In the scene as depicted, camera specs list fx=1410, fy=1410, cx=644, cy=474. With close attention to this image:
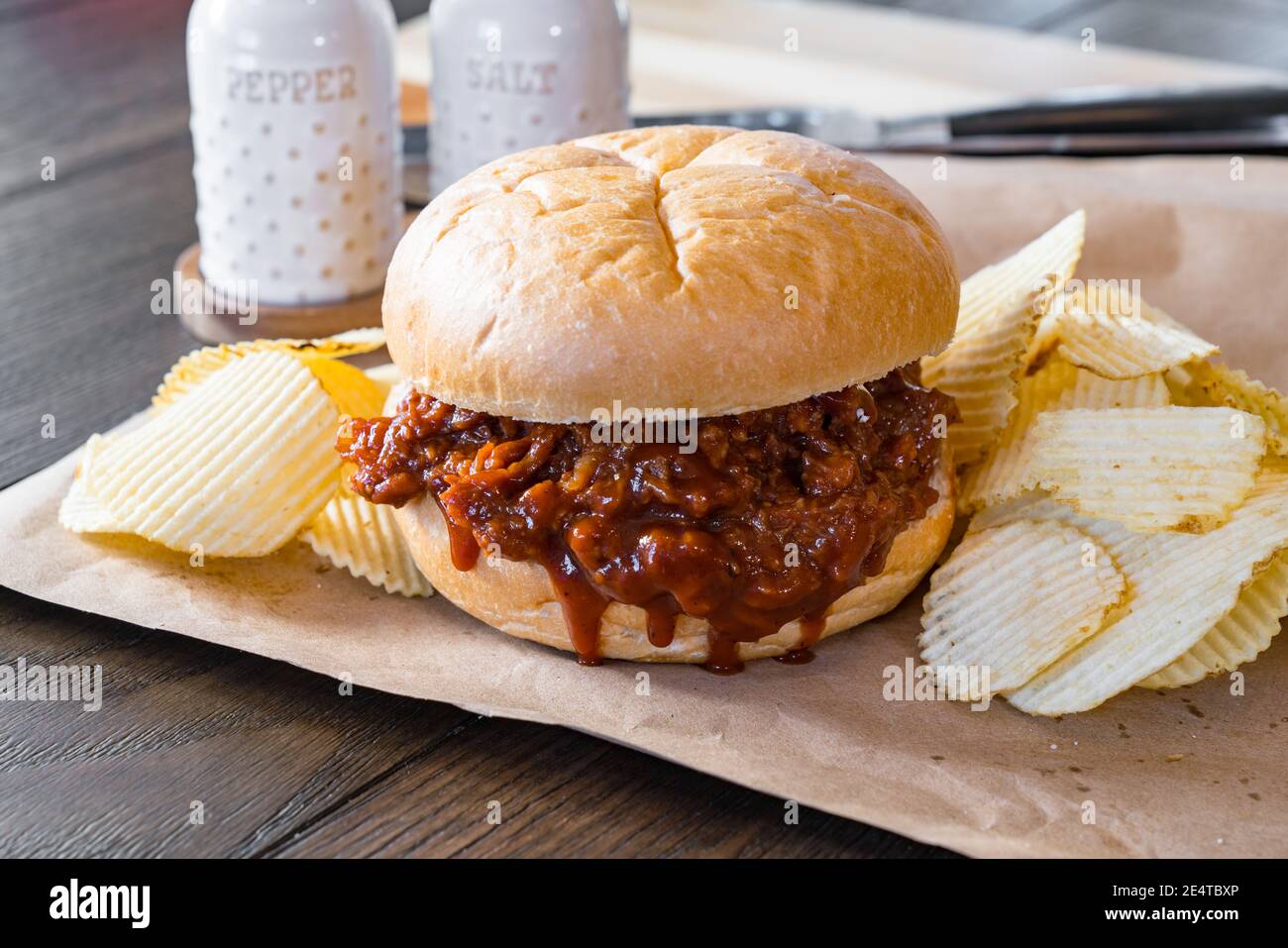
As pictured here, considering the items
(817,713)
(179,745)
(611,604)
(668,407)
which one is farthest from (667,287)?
(179,745)

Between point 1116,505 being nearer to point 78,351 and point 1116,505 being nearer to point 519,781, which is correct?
point 519,781

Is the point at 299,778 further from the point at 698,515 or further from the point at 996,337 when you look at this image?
the point at 996,337

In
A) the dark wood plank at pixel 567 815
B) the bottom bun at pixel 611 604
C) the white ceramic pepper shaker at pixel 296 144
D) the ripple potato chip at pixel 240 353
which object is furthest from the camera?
the white ceramic pepper shaker at pixel 296 144

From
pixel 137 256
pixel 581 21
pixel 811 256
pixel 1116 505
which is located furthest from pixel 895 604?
pixel 137 256

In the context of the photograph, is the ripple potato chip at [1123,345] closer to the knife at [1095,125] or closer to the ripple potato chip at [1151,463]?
the ripple potato chip at [1151,463]

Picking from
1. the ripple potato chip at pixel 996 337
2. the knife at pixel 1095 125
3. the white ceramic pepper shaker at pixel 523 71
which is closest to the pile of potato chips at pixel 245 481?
the ripple potato chip at pixel 996 337
